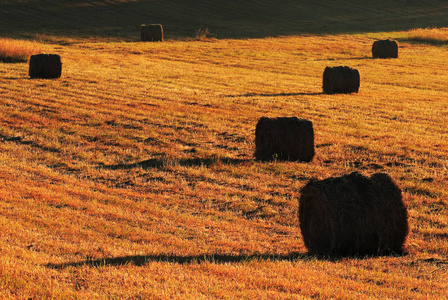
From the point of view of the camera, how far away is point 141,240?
27.5 ft

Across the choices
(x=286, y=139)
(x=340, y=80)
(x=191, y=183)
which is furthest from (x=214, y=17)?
(x=191, y=183)

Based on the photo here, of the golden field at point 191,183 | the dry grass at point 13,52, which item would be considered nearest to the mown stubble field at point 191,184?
the golden field at point 191,183

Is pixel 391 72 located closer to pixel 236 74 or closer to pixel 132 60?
pixel 236 74

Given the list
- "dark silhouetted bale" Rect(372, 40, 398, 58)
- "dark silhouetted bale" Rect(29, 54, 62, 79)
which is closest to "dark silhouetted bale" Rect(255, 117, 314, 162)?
"dark silhouetted bale" Rect(29, 54, 62, 79)

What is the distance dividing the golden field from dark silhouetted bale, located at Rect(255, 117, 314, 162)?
37 cm

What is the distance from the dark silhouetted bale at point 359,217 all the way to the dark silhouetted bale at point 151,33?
37.8 meters

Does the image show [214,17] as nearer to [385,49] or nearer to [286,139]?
[385,49]

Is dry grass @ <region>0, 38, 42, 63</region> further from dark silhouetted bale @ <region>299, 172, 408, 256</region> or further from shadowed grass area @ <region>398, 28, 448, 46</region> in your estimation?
shadowed grass area @ <region>398, 28, 448, 46</region>

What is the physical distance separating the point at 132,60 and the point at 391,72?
44.7ft

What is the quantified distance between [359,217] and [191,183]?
4.53m

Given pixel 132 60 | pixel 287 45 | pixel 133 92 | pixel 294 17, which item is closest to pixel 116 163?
pixel 133 92

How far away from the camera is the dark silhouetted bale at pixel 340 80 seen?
78.9 feet

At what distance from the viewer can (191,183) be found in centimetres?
1181

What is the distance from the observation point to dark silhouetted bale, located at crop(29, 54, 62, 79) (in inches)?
972
